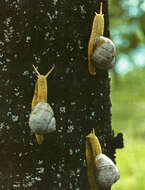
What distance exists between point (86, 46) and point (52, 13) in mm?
161

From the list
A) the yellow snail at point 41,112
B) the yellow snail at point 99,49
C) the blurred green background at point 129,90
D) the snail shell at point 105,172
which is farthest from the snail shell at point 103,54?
the blurred green background at point 129,90

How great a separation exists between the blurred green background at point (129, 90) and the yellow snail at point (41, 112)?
212 centimetres

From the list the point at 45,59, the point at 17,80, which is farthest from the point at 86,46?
the point at 17,80

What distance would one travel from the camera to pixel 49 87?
1023mm

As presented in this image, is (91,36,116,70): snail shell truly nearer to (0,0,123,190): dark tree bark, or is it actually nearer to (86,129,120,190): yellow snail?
(0,0,123,190): dark tree bark

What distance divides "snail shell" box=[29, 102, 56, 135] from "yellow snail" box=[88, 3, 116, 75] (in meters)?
0.25

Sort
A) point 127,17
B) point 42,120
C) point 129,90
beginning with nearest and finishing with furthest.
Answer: point 42,120
point 127,17
point 129,90

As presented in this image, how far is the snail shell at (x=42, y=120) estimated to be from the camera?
2.99 ft

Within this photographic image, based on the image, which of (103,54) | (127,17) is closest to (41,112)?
(103,54)

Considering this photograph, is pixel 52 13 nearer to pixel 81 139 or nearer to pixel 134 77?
pixel 81 139

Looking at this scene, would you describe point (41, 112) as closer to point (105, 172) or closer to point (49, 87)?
point (49, 87)

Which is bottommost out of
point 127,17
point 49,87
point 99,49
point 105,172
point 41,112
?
point 105,172

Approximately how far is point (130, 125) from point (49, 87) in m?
4.48

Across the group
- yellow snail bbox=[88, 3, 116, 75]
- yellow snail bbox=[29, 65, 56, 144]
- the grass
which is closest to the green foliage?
the grass
